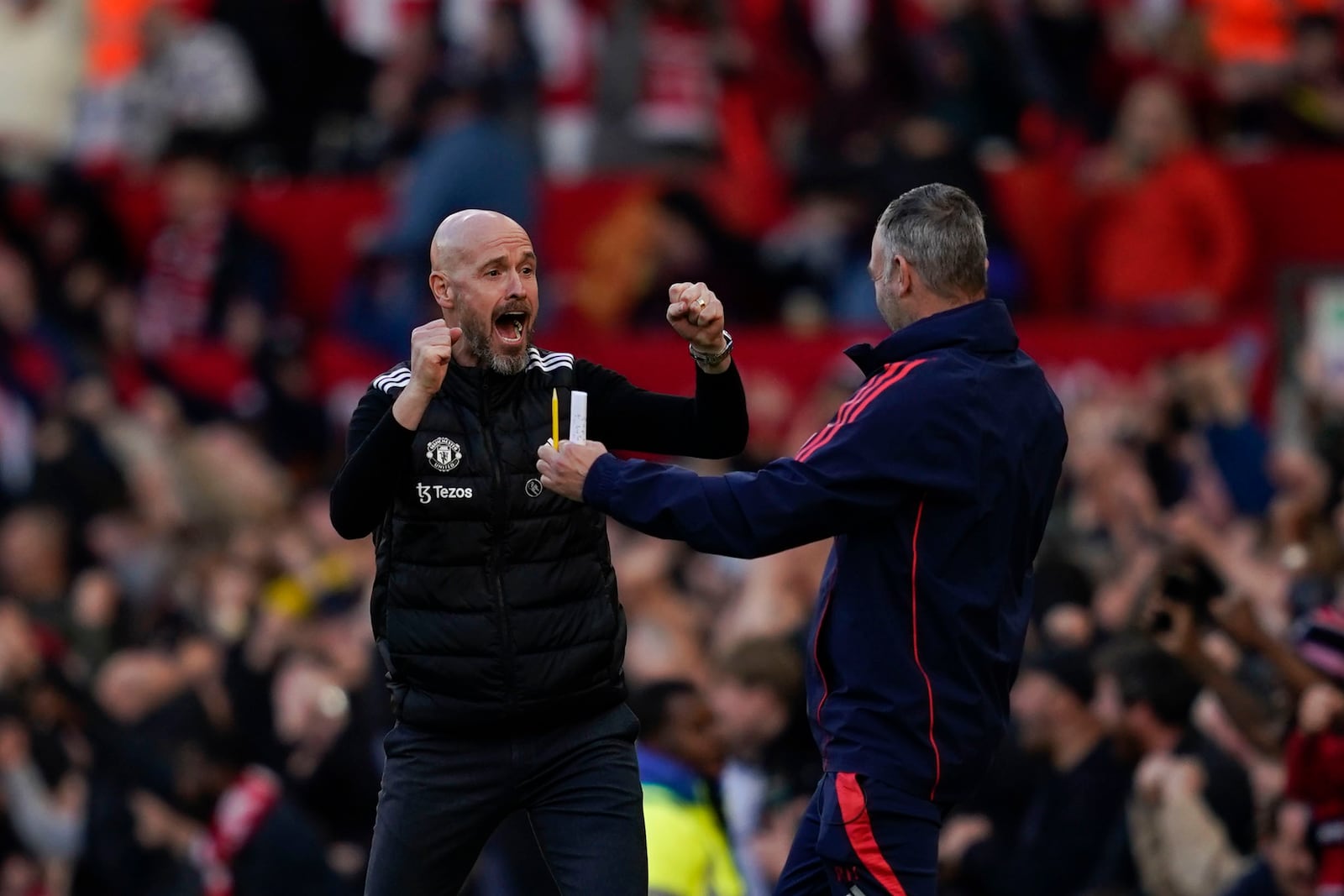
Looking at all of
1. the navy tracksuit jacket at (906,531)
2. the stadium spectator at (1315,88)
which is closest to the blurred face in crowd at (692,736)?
the navy tracksuit jacket at (906,531)

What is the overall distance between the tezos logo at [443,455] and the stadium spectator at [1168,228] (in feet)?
23.8

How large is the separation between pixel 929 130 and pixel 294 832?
5915 mm

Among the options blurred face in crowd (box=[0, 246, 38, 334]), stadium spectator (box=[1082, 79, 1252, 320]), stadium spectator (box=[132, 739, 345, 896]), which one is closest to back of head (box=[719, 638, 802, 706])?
stadium spectator (box=[132, 739, 345, 896])

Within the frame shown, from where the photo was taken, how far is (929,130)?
509 inches

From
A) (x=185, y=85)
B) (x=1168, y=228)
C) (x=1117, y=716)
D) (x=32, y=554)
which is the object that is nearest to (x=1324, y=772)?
(x=1117, y=716)

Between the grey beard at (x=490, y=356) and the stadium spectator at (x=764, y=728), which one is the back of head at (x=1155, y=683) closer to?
the stadium spectator at (x=764, y=728)

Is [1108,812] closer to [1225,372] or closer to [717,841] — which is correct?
[717,841]

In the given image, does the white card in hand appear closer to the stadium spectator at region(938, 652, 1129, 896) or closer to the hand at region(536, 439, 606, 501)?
the hand at region(536, 439, 606, 501)

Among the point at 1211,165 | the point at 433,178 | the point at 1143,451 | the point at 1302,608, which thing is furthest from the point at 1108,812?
the point at 433,178

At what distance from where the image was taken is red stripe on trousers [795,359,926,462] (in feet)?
17.7

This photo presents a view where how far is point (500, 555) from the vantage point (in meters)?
5.50

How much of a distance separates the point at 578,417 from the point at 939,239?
2.96ft

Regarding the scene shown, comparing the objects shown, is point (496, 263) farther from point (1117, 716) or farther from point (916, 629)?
point (1117, 716)

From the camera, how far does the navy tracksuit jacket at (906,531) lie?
5.32 m
